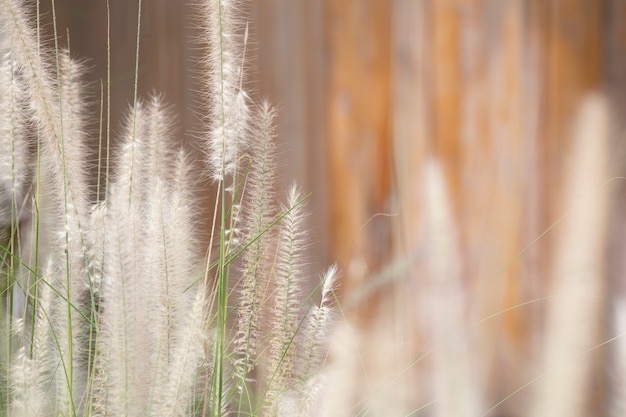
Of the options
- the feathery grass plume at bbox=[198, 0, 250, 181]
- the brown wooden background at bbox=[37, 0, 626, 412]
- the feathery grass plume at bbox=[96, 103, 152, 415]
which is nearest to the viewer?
the feathery grass plume at bbox=[96, 103, 152, 415]

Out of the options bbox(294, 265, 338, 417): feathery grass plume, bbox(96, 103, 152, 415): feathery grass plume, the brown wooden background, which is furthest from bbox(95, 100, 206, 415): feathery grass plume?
the brown wooden background

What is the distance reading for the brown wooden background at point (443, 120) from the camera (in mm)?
1596

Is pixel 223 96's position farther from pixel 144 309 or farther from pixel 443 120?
pixel 443 120

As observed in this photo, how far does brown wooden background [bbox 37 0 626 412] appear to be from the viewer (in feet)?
5.24

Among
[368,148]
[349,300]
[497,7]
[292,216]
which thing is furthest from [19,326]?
[497,7]

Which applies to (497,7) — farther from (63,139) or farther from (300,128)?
(63,139)

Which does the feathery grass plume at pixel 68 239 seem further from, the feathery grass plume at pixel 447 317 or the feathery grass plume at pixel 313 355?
the feathery grass plume at pixel 447 317

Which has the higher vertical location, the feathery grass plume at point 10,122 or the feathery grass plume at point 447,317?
the feathery grass plume at point 10,122

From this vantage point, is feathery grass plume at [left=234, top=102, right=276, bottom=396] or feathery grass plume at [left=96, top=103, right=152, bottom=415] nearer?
feathery grass plume at [left=96, top=103, right=152, bottom=415]

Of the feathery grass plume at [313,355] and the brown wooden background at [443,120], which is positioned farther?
the brown wooden background at [443,120]

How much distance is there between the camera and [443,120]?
1700 mm

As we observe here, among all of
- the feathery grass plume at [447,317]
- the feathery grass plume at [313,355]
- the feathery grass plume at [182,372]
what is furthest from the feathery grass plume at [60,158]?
the feathery grass plume at [447,317]

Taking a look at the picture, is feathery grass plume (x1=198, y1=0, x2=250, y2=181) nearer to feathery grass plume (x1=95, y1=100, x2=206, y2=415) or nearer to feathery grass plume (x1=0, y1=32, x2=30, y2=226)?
feathery grass plume (x1=95, y1=100, x2=206, y2=415)

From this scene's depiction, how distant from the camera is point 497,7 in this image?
164 centimetres
